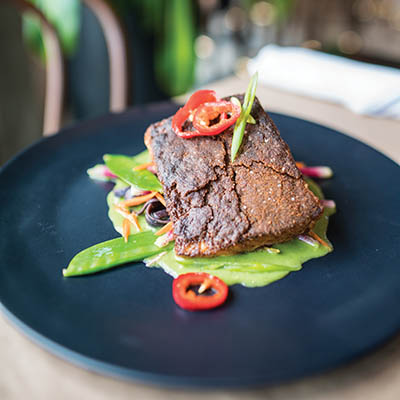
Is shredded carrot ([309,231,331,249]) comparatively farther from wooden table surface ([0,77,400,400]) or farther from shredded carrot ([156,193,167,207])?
shredded carrot ([156,193,167,207])

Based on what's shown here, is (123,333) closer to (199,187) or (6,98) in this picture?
(199,187)

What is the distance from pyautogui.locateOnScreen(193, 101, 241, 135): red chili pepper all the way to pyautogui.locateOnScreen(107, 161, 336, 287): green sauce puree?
1.62ft

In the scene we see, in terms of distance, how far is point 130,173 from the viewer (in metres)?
1.92

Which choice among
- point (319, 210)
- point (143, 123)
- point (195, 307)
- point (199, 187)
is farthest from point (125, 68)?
point (195, 307)

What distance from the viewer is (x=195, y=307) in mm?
1324

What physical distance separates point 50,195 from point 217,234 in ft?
2.50

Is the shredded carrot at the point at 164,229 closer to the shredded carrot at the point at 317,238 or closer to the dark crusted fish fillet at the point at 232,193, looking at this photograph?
the dark crusted fish fillet at the point at 232,193

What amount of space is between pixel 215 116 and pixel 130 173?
1.42 ft

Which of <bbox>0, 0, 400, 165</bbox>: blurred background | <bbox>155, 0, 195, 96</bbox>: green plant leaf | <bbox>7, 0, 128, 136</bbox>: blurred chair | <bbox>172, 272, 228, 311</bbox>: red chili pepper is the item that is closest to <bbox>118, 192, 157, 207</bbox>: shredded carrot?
<bbox>172, 272, 228, 311</bbox>: red chili pepper

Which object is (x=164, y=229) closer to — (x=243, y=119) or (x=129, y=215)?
(x=129, y=215)

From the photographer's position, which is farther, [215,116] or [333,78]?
[333,78]

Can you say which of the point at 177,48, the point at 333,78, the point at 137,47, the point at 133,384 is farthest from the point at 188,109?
the point at 137,47

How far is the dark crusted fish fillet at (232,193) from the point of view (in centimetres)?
155

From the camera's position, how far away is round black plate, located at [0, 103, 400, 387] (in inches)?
45.3
